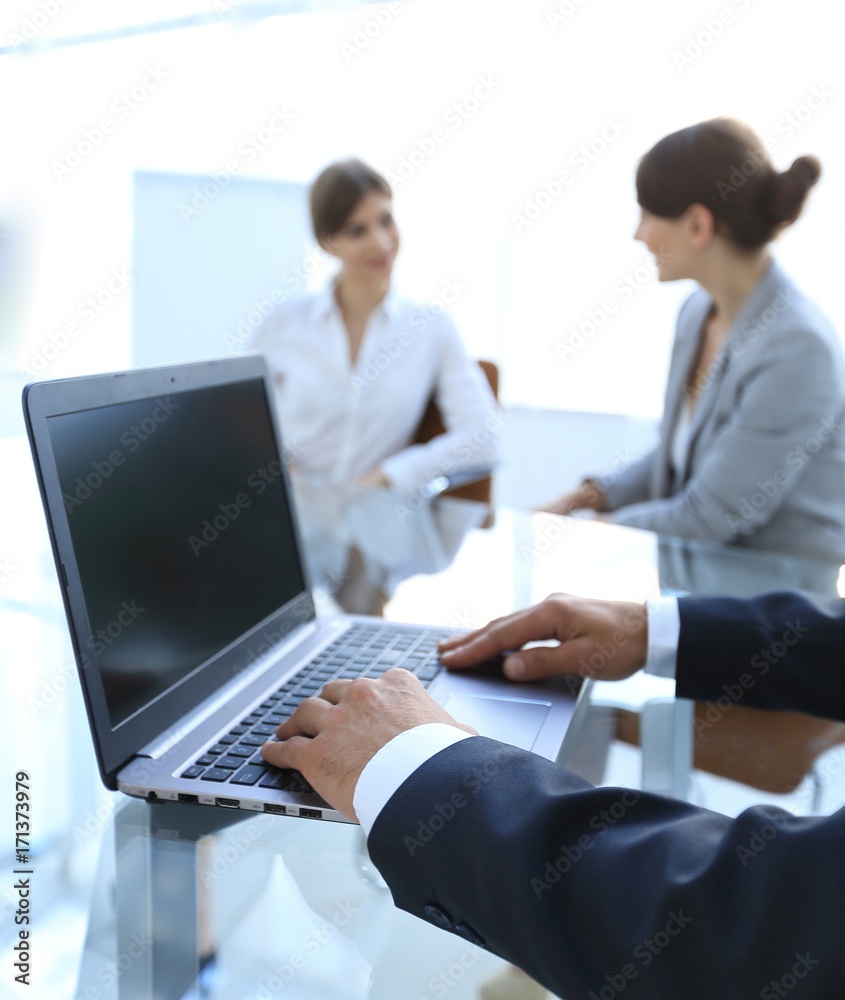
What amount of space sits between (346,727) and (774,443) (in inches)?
54.0

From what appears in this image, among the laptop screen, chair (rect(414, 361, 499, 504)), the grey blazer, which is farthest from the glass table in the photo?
chair (rect(414, 361, 499, 504))

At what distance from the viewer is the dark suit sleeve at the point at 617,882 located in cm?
46

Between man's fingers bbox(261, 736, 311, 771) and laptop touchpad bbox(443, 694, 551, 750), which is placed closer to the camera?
man's fingers bbox(261, 736, 311, 771)

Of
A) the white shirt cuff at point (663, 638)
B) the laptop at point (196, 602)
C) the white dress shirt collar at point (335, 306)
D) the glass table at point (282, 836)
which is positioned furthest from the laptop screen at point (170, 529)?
the white dress shirt collar at point (335, 306)

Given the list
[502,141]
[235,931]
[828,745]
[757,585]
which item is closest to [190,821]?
[235,931]

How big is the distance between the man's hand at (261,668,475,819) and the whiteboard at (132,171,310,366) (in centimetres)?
357

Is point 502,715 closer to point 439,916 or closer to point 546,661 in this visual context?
point 546,661

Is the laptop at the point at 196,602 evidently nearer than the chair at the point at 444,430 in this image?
Yes

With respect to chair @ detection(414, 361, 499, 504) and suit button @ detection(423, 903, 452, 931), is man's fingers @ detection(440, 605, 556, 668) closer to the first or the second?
suit button @ detection(423, 903, 452, 931)

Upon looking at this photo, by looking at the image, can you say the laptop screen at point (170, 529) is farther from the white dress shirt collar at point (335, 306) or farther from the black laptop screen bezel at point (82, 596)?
the white dress shirt collar at point (335, 306)

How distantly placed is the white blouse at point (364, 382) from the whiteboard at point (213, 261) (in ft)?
5.35

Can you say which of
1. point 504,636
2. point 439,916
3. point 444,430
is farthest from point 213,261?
point 439,916

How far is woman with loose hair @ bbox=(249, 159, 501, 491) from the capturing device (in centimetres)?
244

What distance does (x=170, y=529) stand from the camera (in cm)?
82
